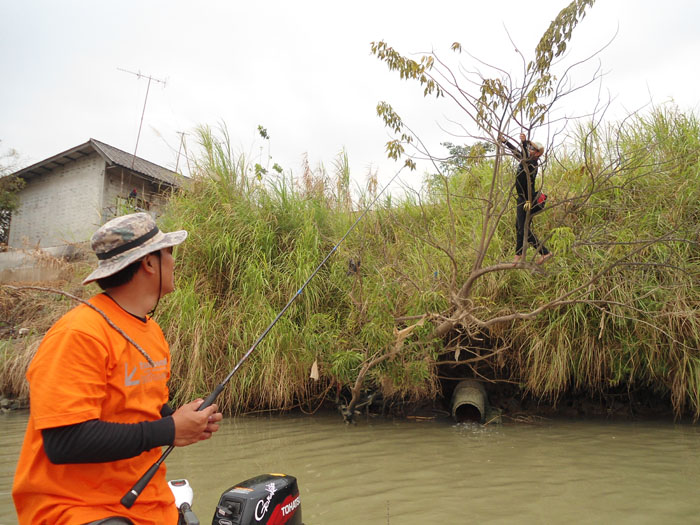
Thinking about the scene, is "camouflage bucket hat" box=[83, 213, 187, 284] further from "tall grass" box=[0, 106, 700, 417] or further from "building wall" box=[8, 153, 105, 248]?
"building wall" box=[8, 153, 105, 248]

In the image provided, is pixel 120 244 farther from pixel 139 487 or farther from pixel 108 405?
pixel 139 487

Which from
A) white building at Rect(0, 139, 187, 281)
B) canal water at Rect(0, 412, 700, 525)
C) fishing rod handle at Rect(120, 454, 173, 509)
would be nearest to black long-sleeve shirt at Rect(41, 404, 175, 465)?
fishing rod handle at Rect(120, 454, 173, 509)

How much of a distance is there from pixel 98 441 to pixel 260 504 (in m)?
0.92

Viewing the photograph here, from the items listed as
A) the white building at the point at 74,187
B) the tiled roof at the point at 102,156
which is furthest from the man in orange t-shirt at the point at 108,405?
the white building at the point at 74,187

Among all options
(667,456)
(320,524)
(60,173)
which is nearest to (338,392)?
(320,524)

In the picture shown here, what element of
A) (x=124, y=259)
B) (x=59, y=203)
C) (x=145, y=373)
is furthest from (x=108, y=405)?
(x=59, y=203)

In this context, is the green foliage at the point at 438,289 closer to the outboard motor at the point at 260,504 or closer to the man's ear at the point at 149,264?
the outboard motor at the point at 260,504

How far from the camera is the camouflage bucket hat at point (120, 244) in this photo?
156cm

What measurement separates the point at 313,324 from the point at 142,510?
14.9 ft

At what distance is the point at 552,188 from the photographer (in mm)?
6586

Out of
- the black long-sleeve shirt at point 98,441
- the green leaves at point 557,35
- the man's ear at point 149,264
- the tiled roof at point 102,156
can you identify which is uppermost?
the tiled roof at point 102,156

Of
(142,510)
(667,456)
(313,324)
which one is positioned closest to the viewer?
(142,510)

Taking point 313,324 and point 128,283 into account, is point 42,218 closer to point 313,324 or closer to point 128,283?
point 313,324

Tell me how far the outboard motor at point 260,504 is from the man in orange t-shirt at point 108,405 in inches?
15.0
